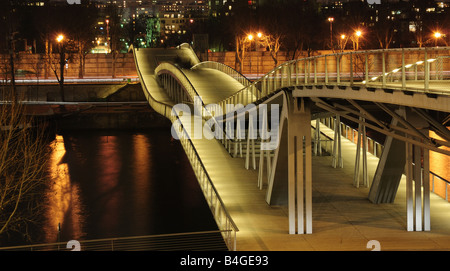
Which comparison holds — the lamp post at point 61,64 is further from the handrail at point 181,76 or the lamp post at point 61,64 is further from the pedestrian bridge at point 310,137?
the pedestrian bridge at point 310,137

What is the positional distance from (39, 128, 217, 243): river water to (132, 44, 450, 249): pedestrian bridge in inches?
102

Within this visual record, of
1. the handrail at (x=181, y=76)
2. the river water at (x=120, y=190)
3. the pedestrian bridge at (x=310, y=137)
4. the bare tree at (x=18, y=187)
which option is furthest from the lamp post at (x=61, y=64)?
the pedestrian bridge at (x=310, y=137)

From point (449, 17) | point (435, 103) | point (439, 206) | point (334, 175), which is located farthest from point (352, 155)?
point (449, 17)

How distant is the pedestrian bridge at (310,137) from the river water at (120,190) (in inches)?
102

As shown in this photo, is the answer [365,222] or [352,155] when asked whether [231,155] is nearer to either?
[352,155]

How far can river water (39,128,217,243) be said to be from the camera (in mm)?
26625

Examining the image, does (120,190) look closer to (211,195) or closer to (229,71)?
(211,195)

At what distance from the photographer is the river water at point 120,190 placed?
2662cm

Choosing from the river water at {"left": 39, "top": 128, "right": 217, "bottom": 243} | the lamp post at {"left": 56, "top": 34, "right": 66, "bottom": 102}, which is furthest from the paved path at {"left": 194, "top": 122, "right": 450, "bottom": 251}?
the lamp post at {"left": 56, "top": 34, "right": 66, "bottom": 102}

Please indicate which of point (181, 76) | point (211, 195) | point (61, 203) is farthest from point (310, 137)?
point (181, 76)

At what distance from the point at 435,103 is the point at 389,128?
4.30 meters

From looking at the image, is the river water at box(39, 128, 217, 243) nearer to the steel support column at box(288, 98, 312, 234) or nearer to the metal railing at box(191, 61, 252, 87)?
the metal railing at box(191, 61, 252, 87)

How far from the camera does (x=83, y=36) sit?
231 ft
